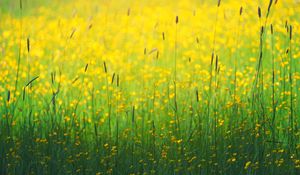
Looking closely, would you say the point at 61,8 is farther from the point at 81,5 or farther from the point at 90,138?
the point at 90,138

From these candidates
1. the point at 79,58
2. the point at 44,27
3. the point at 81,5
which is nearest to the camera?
the point at 79,58

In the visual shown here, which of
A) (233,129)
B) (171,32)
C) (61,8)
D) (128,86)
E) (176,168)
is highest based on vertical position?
(61,8)

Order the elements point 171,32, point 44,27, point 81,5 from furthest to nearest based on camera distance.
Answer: point 81,5 → point 44,27 → point 171,32

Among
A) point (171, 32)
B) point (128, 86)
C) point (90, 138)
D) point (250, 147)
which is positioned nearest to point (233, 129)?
point (250, 147)

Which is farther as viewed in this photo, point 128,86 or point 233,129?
point 128,86

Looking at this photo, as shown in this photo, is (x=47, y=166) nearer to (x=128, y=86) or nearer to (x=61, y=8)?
(x=128, y=86)

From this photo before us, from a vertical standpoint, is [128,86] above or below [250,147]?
above

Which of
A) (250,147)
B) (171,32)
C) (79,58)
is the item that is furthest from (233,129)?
(171,32)
